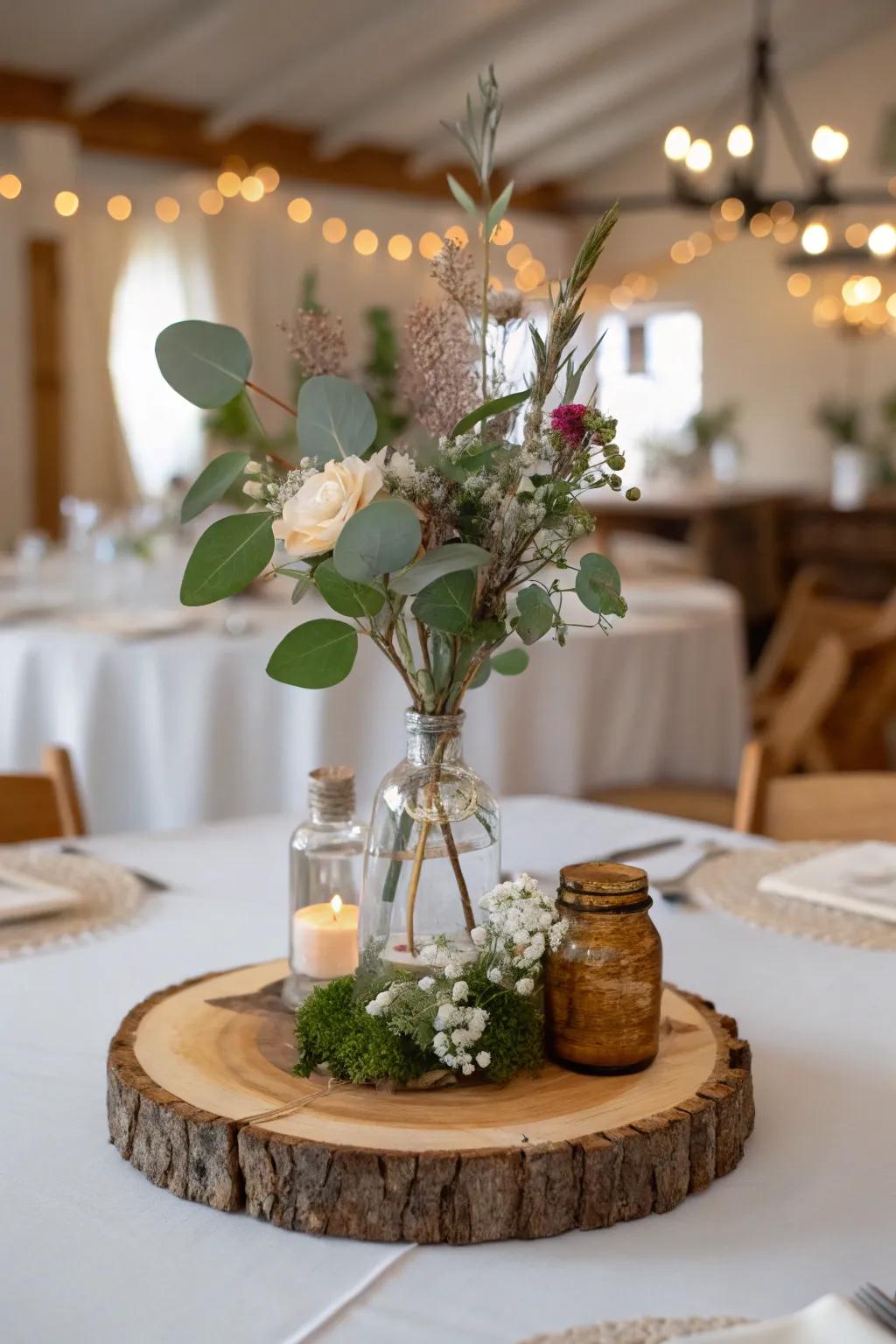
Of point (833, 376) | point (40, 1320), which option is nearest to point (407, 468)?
point (40, 1320)

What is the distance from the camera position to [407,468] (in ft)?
2.85

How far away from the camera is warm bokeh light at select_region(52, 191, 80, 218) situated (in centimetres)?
A: 797

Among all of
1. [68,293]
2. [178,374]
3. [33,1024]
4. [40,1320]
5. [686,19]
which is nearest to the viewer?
[40,1320]

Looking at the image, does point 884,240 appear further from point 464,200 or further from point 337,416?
point 337,416

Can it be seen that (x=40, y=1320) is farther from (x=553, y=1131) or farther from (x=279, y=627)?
(x=279, y=627)

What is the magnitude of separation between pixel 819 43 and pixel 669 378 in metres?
2.60

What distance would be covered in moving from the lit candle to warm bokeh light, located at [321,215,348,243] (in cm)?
927

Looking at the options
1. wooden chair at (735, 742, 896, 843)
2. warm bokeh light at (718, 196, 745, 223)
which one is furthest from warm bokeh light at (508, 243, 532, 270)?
wooden chair at (735, 742, 896, 843)

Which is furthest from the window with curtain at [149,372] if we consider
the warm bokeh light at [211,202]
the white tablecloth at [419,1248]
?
the white tablecloth at [419,1248]

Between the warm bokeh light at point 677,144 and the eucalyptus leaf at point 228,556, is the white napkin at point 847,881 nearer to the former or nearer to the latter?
the eucalyptus leaf at point 228,556

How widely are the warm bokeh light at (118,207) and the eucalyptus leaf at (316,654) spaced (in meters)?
8.15

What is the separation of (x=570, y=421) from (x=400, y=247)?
986 centimetres

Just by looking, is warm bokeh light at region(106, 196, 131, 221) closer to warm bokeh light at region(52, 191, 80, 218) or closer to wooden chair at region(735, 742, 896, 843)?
warm bokeh light at region(52, 191, 80, 218)

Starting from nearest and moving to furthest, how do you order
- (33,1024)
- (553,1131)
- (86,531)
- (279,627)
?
(553,1131), (33,1024), (279,627), (86,531)
